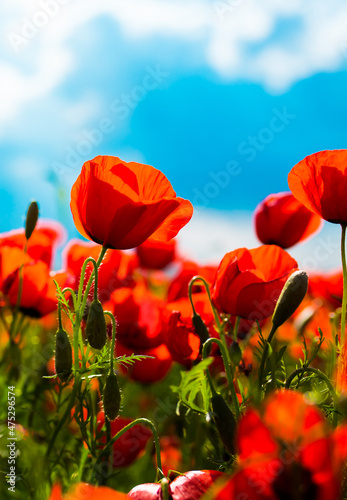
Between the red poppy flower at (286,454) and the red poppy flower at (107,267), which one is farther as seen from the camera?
the red poppy flower at (107,267)

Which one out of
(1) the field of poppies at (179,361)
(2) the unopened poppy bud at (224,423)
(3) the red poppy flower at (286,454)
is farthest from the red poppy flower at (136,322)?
(3) the red poppy flower at (286,454)

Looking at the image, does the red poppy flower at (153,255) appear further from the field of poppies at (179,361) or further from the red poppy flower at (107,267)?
the red poppy flower at (107,267)

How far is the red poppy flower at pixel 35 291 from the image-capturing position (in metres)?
1.29

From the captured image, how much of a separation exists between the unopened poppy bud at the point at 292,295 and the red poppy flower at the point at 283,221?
64cm

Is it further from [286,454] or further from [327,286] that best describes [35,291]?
[286,454]

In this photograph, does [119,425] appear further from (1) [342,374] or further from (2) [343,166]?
(2) [343,166]

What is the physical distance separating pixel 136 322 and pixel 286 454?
2.83 ft

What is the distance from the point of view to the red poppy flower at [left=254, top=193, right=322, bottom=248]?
4.52ft

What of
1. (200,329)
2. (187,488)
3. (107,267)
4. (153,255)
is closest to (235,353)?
(200,329)

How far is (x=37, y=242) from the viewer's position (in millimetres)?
1600

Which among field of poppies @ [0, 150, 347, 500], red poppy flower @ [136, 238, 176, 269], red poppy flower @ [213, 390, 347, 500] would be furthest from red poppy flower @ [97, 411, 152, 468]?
red poppy flower @ [136, 238, 176, 269]

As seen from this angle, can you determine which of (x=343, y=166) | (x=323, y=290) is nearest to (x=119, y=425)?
(x=343, y=166)

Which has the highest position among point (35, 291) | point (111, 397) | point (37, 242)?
point (37, 242)

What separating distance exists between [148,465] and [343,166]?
1.03 meters
